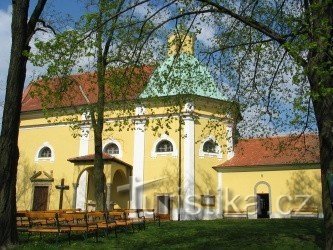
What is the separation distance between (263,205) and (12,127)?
1864 centimetres

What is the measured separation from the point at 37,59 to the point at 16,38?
2486 millimetres

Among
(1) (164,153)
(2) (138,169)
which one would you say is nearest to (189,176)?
(1) (164,153)

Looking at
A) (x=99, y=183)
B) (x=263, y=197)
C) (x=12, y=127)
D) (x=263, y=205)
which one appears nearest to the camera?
(x=12, y=127)

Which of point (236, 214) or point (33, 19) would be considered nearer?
point (33, 19)

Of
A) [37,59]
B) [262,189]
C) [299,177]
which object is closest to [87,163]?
[262,189]

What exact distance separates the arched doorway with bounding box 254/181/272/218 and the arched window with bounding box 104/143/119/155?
8932mm

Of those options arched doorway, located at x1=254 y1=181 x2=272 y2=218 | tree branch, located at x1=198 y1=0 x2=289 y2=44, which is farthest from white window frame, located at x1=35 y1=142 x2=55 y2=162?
tree branch, located at x1=198 y1=0 x2=289 y2=44

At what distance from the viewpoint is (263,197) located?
2594cm

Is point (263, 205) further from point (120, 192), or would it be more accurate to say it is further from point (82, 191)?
point (82, 191)

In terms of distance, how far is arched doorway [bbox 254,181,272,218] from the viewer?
2495 cm

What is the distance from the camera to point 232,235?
12875 mm

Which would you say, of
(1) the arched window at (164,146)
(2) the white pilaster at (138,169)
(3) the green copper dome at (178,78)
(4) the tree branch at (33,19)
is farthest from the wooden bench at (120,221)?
(1) the arched window at (164,146)

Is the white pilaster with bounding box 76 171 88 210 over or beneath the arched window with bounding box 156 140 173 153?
beneath

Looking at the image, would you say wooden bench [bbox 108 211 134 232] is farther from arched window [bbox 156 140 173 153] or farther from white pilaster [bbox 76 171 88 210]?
white pilaster [bbox 76 171 88 210]
